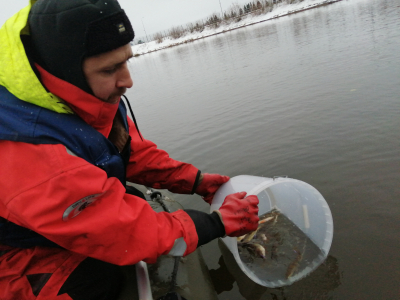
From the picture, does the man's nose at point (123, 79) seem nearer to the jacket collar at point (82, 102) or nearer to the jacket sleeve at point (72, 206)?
the jacket collar at point (82, 102)

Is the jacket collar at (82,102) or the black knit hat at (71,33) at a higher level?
the black knit hat at (71,33)

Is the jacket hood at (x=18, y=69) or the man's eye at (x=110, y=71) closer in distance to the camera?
the jacket hood at (x=18, y=69)

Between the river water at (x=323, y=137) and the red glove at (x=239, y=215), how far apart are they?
25.7 inches

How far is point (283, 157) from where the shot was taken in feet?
11.4

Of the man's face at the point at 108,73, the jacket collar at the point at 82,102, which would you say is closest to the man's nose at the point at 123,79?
the man's face at the point at 108,73

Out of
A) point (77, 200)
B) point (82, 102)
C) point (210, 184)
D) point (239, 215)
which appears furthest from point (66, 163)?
point (210, 184)

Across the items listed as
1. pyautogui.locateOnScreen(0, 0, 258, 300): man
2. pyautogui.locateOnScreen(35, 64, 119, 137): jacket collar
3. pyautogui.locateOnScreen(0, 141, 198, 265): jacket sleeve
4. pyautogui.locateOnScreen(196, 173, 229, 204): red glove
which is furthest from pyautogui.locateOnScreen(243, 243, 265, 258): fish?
pyautogui.locateOnScreen(35, 64, 119, 137): jacket collar

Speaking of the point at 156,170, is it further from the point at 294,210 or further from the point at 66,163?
the point at 294,210

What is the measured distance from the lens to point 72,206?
1.07 metres

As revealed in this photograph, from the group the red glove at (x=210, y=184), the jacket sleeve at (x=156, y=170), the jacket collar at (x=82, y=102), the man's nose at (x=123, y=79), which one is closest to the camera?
the jacket collar at (x=82, y=102)

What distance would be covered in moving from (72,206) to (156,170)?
3.59 feet

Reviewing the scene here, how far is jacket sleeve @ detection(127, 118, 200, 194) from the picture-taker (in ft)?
6.86

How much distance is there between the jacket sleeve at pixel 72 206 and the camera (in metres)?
1.04

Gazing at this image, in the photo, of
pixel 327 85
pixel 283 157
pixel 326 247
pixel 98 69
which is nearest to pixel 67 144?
pixel 98 69
